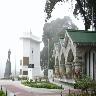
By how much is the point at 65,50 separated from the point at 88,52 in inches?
146

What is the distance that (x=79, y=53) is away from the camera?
36.1 meters

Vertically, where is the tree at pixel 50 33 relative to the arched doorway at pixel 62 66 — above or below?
above

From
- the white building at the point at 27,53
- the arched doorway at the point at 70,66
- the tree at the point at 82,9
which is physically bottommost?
the arched doorway at the point at 70,66

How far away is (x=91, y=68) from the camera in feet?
127

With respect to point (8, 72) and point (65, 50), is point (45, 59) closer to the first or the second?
point (8, 72)

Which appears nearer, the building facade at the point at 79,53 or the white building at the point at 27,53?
the building facade at the point at 79,53

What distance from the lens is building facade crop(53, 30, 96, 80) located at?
35781 mm

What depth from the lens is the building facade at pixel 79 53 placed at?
35.8 m

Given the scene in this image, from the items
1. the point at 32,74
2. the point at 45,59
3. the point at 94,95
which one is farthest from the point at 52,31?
the point at 94,95

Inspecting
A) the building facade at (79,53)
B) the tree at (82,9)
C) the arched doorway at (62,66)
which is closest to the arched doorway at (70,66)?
the building facade at (79,53)

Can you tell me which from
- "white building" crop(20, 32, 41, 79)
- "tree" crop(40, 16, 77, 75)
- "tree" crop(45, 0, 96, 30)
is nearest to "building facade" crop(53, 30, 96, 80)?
"tree" crop(45, 0, 96, 30)

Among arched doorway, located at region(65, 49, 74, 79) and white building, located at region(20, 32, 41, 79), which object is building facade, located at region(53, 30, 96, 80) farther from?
white building, located at region(20, 32, 41, 79)

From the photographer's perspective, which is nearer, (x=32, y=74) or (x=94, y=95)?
(x=94, y=95)

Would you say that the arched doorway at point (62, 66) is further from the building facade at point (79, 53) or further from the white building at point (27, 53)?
the white building at point (27, 53)
